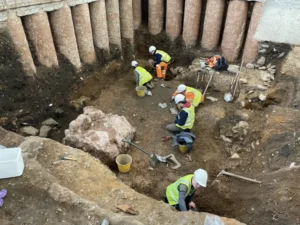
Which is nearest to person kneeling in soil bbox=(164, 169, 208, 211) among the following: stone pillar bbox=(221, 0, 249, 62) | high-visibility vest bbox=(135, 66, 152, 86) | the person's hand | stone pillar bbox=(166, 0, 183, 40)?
the person's hand

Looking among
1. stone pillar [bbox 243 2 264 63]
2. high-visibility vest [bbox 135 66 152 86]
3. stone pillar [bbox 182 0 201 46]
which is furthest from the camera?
stone pillar [bbox 182 0 201 46]

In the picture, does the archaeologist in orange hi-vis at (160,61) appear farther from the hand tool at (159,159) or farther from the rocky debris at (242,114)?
the hand tool at (159,159)

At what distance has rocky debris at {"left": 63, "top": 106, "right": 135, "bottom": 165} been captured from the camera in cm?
845

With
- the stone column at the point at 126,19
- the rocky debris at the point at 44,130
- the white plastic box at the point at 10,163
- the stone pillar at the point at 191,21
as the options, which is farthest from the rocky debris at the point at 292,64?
the white plastic box at the point at 10,163

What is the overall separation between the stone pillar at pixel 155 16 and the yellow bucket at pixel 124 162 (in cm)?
640

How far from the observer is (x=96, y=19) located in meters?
11.5

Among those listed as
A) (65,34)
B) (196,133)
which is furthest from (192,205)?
(65,34)

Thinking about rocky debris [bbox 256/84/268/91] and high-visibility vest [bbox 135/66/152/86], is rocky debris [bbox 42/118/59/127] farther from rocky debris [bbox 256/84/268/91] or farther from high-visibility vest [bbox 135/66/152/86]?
rocky debris [bbox 256/84/268/91]

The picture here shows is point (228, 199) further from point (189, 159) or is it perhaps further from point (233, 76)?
point (233, 76)

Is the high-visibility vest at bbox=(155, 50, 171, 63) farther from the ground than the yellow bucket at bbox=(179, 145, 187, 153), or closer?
farther from the ground

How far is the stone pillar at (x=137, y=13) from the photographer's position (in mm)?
12867

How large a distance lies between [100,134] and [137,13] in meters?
6.35

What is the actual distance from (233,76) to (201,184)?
18.4 feet

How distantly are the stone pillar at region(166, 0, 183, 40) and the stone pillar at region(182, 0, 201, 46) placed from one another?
11.8 inches
